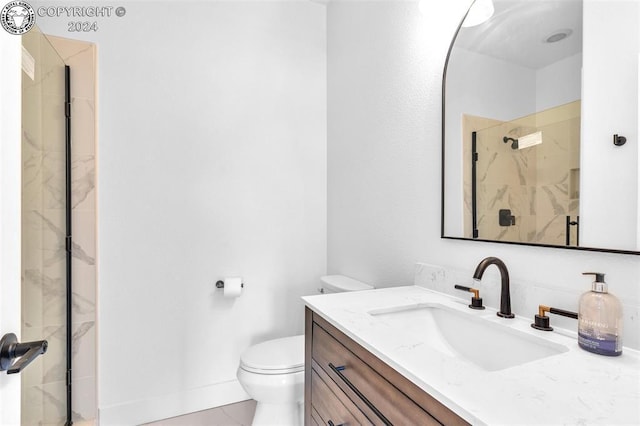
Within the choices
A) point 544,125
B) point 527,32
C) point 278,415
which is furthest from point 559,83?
point 278,415

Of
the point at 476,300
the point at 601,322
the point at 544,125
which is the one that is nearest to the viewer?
the point at 601,322

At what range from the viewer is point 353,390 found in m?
0.87

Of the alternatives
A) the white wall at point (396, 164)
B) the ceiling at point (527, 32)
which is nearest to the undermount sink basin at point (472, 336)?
the white wall at point (396, 164)

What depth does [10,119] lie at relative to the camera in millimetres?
634

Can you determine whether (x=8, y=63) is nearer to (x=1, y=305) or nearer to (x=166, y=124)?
(x=1, y=305)

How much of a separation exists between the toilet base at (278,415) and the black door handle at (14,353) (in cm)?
115

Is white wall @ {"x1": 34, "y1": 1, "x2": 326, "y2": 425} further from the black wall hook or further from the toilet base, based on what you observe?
the black wall hook

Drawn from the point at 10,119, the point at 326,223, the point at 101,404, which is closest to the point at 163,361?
the point at 101,404

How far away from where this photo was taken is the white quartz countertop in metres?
0.50

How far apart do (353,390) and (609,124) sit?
94 cm

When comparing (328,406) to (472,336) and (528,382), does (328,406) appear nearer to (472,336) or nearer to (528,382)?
(472,336)

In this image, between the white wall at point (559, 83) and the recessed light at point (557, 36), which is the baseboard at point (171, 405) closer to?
the white wall at point (559, 83)

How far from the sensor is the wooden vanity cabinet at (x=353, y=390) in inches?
24.8

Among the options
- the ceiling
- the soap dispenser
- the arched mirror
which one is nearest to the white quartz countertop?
the soap dispenser
